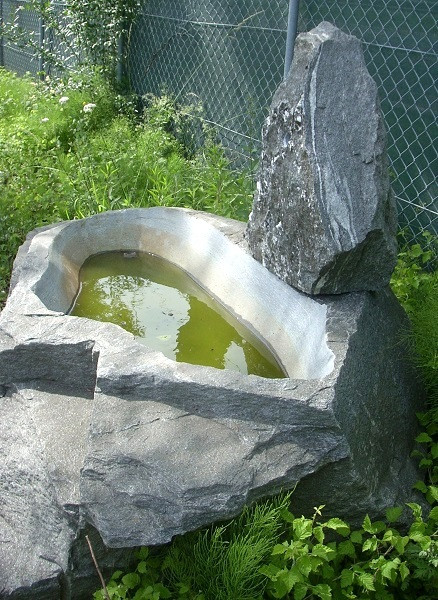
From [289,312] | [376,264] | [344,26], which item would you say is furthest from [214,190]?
[376,264]

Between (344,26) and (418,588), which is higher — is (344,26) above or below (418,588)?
above

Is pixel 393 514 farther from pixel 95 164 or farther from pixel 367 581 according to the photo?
pixel 95 164

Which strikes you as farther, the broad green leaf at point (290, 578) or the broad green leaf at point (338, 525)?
the broad green leaf at point (338, 525)

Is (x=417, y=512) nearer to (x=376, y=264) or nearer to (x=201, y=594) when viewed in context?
(x=201, y=594)

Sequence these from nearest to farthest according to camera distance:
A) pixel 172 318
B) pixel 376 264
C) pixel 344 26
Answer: pixel 376 264 → pixel 172 318 → pixel 344 26

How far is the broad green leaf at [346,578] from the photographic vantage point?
7.25ft

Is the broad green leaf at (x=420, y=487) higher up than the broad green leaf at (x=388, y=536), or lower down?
lower down

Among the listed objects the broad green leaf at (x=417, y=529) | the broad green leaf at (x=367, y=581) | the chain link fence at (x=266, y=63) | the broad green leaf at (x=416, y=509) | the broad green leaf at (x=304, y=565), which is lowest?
the broad green leaf at (x=367, y=581)

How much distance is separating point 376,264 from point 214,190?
2.31 m

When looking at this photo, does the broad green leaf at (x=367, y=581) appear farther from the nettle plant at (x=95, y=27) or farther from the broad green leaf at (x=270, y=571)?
the nettle plant at (x=95, y=27)

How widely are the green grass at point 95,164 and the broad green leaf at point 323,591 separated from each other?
2713mm

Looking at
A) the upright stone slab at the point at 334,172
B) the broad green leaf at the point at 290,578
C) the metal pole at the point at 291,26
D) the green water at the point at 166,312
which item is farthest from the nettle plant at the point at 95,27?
the broad green leaf at the point at 290,578

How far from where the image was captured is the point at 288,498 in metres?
2.27

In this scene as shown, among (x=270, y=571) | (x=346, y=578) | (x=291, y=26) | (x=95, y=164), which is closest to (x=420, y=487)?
(x=346, y=578)
